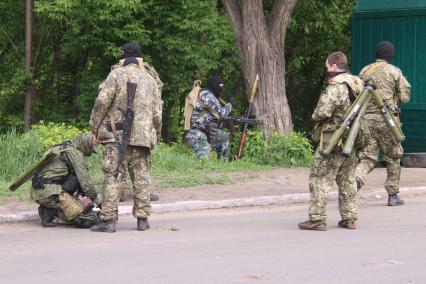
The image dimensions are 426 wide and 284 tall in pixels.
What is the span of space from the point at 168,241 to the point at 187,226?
103 centimetres

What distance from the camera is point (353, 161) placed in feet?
31.5

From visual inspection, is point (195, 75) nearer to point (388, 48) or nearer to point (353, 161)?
point (388, 48)

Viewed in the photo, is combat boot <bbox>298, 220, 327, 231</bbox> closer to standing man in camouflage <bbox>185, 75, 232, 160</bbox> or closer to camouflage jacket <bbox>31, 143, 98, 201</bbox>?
camouflage jacket <bbox>31, 143, 98, 201</bbox>

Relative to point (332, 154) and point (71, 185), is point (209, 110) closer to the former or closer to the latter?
point (71, 185)

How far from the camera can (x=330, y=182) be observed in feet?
31.0

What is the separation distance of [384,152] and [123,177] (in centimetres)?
377

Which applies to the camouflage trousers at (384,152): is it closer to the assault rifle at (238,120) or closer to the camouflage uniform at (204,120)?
the camouflage uniform at (204,120)

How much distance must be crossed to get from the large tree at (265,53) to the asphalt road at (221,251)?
508 centimetres

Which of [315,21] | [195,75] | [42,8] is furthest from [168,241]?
[315,21]

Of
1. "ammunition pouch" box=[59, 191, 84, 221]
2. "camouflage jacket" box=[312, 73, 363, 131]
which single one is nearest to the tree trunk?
"ammunition pouch" box=[59, 191, 84, 221]

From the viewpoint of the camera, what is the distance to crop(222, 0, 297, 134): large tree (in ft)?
51.0

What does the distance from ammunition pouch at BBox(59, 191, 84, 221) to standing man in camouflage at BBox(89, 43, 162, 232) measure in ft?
1.00

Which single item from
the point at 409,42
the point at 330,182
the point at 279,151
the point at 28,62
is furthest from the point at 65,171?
the point at 28,62

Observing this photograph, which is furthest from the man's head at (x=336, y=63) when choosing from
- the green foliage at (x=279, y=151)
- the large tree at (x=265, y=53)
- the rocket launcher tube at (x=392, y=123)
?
the large tree at (x=265, y=53)
